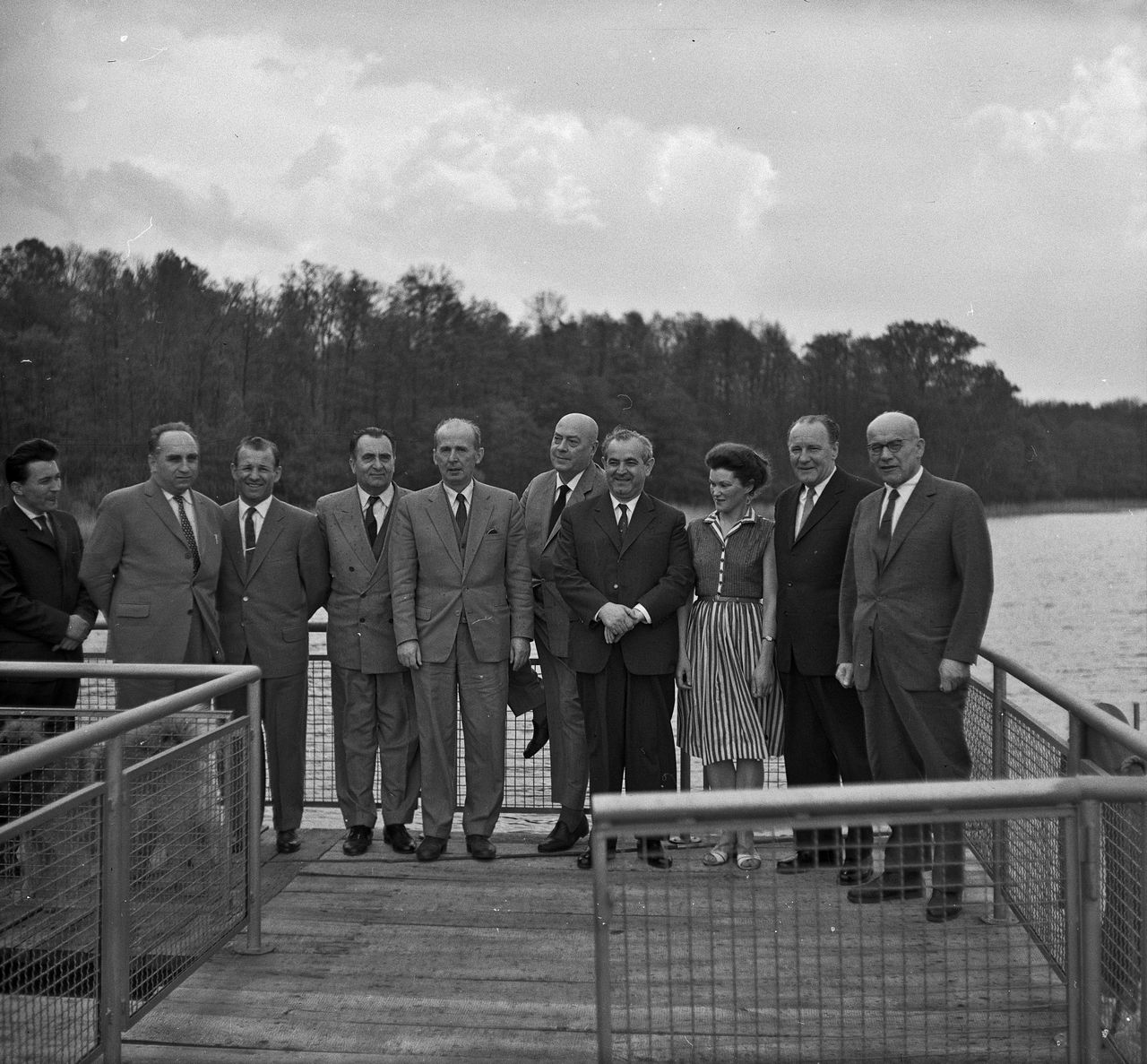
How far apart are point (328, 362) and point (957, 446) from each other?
36.6 feet

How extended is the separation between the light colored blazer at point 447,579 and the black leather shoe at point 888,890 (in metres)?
2.34

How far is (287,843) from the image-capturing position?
4531mm

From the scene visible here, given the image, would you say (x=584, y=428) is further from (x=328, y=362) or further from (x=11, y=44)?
(x=11, y=44)

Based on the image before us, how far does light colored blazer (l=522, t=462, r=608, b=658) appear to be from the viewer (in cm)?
453

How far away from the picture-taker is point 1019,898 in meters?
2.51

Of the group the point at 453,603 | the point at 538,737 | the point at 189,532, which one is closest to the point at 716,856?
the point at 538,737

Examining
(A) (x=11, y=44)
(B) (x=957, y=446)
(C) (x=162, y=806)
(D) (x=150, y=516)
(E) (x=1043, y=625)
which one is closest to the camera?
(C) (x=162, y=806)

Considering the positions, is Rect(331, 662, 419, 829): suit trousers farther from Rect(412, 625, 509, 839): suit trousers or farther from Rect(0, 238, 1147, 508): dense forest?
Rect(0, 238, 1147, 508): dense forest

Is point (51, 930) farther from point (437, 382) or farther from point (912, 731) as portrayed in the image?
point (437, 382)

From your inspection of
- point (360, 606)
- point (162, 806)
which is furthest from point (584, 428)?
point (162, 806)

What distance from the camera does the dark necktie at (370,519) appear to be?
4613 millimetres

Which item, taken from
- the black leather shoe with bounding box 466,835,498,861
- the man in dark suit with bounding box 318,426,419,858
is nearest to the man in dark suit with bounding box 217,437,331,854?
the man in dark suit with bounding box 318,426,419,858

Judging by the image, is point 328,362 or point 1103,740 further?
point 328,362

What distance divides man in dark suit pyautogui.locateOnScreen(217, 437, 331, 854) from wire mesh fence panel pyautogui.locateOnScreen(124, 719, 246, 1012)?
1.20 meters
